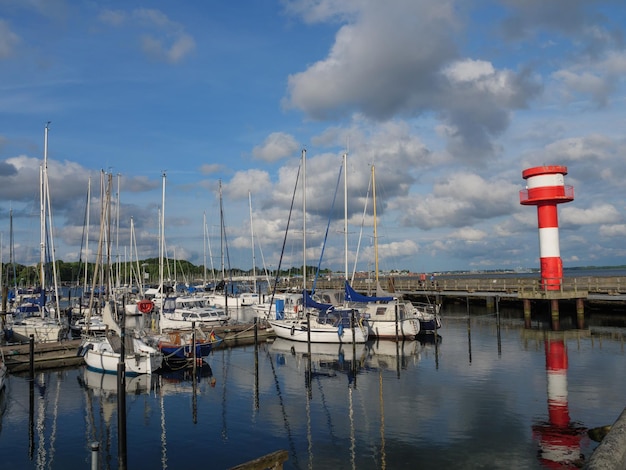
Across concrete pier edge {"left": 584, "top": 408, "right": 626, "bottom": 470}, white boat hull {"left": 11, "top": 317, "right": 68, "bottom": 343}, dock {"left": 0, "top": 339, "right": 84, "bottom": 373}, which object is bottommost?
dock {"left": 0, "top": 339, "right": 84, "bottom": 373}

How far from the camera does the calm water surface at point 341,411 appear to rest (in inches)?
642

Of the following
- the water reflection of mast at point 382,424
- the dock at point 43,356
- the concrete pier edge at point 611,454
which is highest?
the concrete pier edge at point 611,454

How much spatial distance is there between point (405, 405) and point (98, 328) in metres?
27.7

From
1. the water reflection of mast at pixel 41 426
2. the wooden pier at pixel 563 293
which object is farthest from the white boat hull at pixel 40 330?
the wooden pier at pixel 563 293

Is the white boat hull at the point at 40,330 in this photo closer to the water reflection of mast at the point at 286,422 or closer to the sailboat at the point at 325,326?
the sailboat at the point at 325,326

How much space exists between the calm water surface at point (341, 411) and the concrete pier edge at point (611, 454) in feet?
22.0

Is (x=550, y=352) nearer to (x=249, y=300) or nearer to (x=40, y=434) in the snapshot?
(x=40, y=434)

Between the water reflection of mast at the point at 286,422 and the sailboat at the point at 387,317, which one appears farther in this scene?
the sailboat at the point at 387,317

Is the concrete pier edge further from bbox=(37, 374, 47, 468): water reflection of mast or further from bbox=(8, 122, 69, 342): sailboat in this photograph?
bbox=(8, 122, 69, 342): sailboat

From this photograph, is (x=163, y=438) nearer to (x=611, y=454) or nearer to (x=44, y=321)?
(x=611, y=454)

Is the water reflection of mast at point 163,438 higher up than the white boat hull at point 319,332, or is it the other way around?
the white boat hull at point 319,332

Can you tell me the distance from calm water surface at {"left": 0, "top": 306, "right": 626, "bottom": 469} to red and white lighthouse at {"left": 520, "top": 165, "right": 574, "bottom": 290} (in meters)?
11.9

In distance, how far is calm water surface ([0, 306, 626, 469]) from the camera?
16.3m

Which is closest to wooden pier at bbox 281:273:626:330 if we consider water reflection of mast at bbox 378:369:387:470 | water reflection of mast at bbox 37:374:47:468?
water reflection of mast at bbox 378:369:387:470
